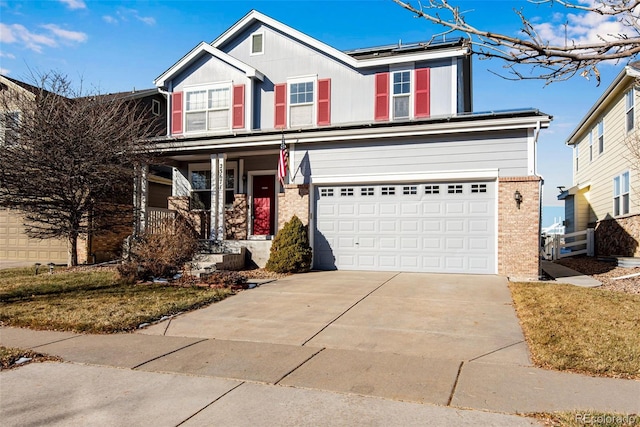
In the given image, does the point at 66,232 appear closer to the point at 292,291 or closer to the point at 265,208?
the point at 265,208

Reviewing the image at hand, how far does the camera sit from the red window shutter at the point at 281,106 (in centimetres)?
1603

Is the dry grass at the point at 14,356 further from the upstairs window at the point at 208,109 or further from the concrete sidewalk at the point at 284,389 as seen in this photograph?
the upstairs window at the point at 208,109

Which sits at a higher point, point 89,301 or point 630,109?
point 630,109

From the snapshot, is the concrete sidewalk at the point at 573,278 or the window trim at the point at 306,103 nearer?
the concrete sidewalk at the point at 573,278

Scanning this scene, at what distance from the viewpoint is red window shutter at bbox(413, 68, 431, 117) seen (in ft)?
48.1

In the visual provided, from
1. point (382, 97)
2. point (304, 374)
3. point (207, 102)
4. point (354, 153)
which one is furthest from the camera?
point (207, 102)

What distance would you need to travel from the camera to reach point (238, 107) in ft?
53.5

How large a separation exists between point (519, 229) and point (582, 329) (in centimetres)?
565

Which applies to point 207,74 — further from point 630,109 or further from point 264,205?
point 630,109

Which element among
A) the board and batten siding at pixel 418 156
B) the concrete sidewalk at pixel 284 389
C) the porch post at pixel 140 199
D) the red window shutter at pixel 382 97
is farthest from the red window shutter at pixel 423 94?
the concrete sidewalk at pixel 284 389

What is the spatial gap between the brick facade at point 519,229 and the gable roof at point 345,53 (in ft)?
15.0

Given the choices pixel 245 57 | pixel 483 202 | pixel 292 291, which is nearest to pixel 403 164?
pixel 483 202

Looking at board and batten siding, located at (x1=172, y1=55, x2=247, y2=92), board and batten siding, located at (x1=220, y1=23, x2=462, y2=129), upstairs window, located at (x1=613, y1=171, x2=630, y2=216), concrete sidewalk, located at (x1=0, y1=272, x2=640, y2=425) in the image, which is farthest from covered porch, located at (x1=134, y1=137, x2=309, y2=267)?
upstairs window, located at (x1=613, y1=171, x2=630, y2=216)

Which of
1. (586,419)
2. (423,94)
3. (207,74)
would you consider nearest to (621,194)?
(423,94)
